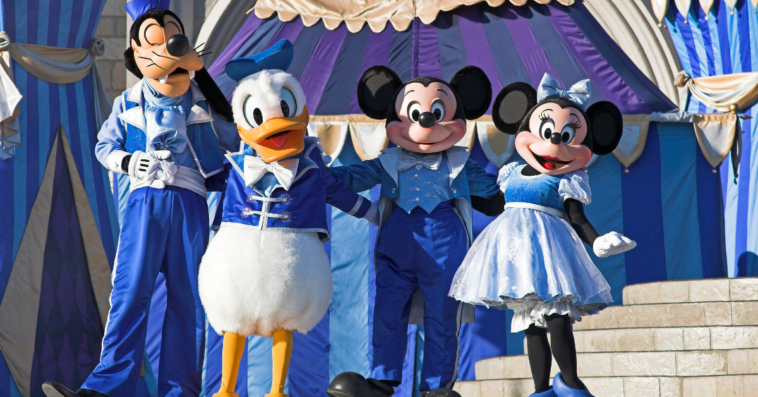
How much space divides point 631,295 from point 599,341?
49cm

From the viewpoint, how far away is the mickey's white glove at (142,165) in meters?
3.27

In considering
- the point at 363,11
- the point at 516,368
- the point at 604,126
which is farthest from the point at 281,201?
the point at 363,11

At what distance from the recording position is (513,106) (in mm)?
3650

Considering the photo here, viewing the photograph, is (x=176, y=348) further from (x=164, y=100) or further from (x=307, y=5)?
(x=307, y=5)

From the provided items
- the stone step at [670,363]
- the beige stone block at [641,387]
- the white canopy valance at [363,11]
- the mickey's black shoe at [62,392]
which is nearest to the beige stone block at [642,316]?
the stone step at [670,363]

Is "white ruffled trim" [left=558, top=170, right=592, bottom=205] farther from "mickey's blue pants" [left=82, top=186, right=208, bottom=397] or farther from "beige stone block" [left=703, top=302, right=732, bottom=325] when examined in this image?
"mickey's blue pants" [left=82, top=186, right=208, bottom=397]

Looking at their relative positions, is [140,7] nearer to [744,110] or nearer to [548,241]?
[548,241]

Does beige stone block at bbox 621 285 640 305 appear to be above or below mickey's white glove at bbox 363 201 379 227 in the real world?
below

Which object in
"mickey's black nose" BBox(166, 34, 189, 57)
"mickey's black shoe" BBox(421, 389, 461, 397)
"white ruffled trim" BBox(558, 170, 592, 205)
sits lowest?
"mickey's black shoe" BBox(421, 389, 461, 397)

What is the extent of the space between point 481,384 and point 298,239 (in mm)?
1462

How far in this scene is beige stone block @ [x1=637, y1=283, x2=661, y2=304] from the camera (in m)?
4.50

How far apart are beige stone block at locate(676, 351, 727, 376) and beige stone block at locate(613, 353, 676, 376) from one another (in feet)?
0.12

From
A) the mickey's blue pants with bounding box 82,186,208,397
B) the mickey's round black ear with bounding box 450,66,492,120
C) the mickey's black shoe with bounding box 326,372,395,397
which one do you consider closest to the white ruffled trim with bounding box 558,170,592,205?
the mickey's round black ear with bounding box 450,66,492,120

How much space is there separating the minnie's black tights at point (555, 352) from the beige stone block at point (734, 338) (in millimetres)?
1104
